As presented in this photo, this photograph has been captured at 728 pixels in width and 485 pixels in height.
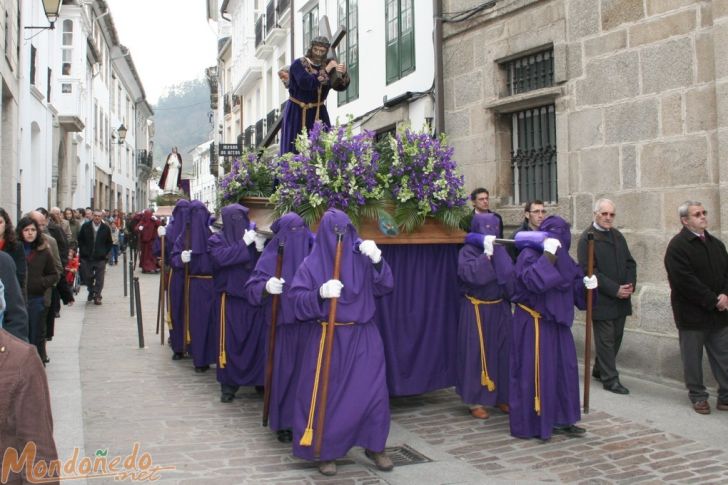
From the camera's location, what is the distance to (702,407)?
6316 millimetres

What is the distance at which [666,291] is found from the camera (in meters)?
7.52

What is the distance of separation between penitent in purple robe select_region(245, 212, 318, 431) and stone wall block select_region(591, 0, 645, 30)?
4.67 metres

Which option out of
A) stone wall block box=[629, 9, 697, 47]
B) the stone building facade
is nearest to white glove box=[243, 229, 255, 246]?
the stone building facade

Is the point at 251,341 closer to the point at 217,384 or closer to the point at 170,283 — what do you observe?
the point at 217,384

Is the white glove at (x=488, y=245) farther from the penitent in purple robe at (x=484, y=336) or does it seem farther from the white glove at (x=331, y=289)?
the white glove at (x=331, y=289)

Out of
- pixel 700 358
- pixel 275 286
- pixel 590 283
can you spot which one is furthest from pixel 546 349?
pixel 275 286

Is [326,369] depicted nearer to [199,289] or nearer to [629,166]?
[199,289]

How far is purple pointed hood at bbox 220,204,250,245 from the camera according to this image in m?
7.24

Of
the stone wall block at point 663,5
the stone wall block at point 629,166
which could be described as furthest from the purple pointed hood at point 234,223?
the stone wall block at point 663,5

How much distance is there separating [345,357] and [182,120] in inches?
5086

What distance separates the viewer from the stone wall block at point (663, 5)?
729 centimetres

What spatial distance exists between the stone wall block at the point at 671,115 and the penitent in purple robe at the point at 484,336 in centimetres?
246

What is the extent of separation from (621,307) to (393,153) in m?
2.82

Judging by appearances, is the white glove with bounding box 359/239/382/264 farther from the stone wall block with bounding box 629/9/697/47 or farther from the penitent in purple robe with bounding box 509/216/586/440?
the stone wall block with bounding box 629/9/697/47
